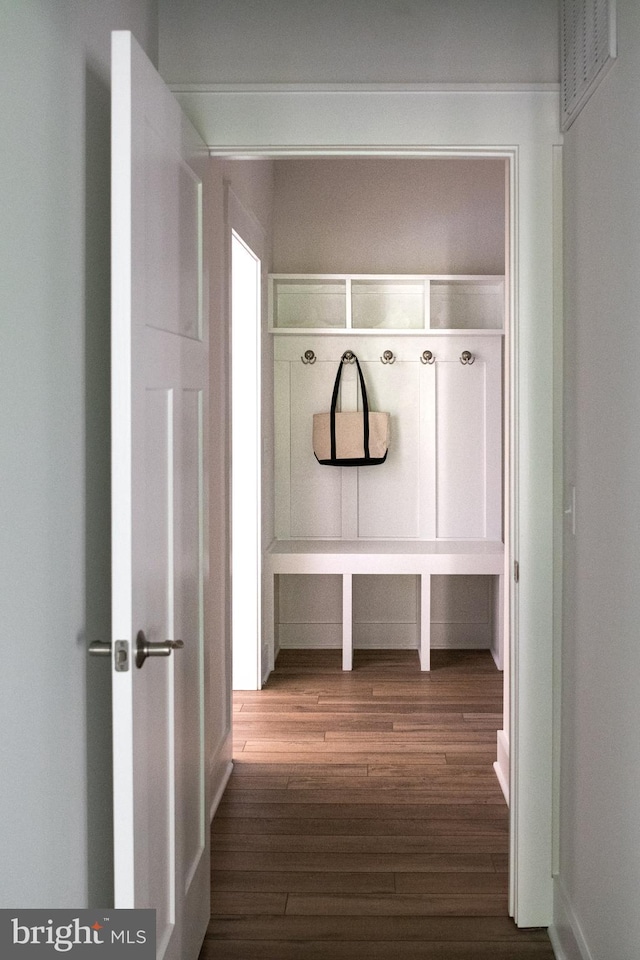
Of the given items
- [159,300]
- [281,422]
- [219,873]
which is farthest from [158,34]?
[281,422]

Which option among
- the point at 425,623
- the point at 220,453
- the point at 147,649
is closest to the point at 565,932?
the point at 147,649

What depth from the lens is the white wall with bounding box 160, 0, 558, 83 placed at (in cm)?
236

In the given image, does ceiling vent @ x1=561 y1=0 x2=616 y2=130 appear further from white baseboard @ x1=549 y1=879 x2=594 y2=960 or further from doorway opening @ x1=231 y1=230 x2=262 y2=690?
doorway opening @ x1=231 y1=230 x2=262 y2=690

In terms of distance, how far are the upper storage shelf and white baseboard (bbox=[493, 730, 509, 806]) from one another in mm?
2463

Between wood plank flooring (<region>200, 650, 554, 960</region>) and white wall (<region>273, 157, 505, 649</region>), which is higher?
white wall (<region>273, 157, 505, 649</region>)

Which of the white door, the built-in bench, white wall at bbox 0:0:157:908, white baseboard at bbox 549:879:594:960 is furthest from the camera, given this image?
the built-in bench

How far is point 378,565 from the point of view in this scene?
15.6ft

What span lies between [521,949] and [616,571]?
3.74 ft

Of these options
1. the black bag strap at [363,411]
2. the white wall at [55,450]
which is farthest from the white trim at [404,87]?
the black bag strap at [363,411]

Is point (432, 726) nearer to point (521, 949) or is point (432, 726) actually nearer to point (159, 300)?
point (521, 949)

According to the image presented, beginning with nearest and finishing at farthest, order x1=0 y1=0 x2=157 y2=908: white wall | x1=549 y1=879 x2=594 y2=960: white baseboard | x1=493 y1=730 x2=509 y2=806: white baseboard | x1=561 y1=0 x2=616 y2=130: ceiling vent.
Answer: x1=0 y1=0 x2=157 y2=908: white wall, x1=561 y1=0 x2=616 y2=130: ceiling vent, x1=549 y1=879 x2=594 y2=960: white baseboard, x1=493 y1=730 x2=509 y2=806: white baseboard

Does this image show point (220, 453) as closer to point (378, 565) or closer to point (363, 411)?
point (378, 565)

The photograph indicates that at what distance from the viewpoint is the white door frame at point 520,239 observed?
2348 millimetres

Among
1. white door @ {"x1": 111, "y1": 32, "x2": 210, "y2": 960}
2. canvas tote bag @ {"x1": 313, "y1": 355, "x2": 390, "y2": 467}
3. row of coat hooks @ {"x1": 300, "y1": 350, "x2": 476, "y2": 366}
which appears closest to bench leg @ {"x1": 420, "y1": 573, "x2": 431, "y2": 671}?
canvas tote bag @ {"x1": 313, "y1": 355, "x2": 390, "y2": 467}
